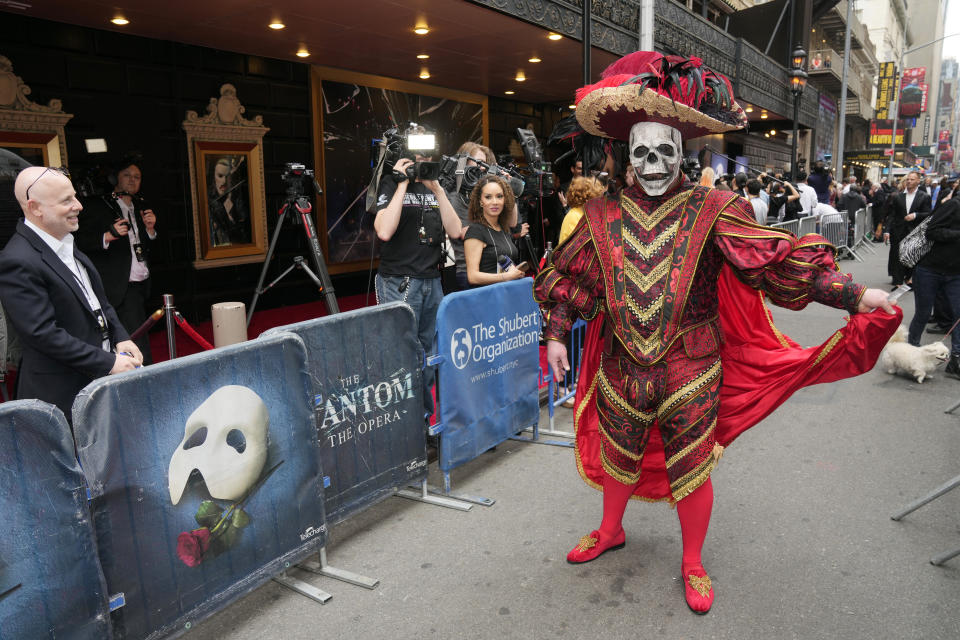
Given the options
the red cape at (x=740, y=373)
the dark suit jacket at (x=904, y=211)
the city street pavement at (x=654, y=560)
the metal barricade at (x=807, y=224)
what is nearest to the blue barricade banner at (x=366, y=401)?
the city street pavement at (x=654, y=560)

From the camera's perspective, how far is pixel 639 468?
10.6 ft

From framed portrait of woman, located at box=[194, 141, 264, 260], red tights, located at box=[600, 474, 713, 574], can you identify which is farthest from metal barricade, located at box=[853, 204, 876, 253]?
red tights, located at box=[600, 474, 713, 574]

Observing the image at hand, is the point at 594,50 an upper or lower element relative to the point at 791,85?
lower

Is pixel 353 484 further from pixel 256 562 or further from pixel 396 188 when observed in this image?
pixel 396 188

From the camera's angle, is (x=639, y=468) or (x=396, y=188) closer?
(x=639, y=468)

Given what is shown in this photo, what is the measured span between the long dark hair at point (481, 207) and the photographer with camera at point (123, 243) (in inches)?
104

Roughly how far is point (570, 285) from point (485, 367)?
1320 mm

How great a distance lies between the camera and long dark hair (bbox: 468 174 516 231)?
490 centimetres

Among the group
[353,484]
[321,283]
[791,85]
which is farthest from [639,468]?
[791,85]

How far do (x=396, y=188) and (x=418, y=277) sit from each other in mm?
640

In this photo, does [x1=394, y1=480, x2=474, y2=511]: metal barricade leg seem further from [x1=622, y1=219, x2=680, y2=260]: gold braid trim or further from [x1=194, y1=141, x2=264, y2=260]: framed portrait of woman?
[x1=194, y1=141, x2=264, y2=260]: framed portrait of woman

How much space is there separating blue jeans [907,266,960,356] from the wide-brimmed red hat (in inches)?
209

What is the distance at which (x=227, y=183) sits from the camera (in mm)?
9000

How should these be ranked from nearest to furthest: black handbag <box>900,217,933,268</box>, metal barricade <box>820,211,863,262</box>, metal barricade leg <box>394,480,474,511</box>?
metal barricade leg <box>394,480,474,511</box> < black handbag <box>900,217,933,268</box> < metal barricade <box>820,211,863,262</box>
